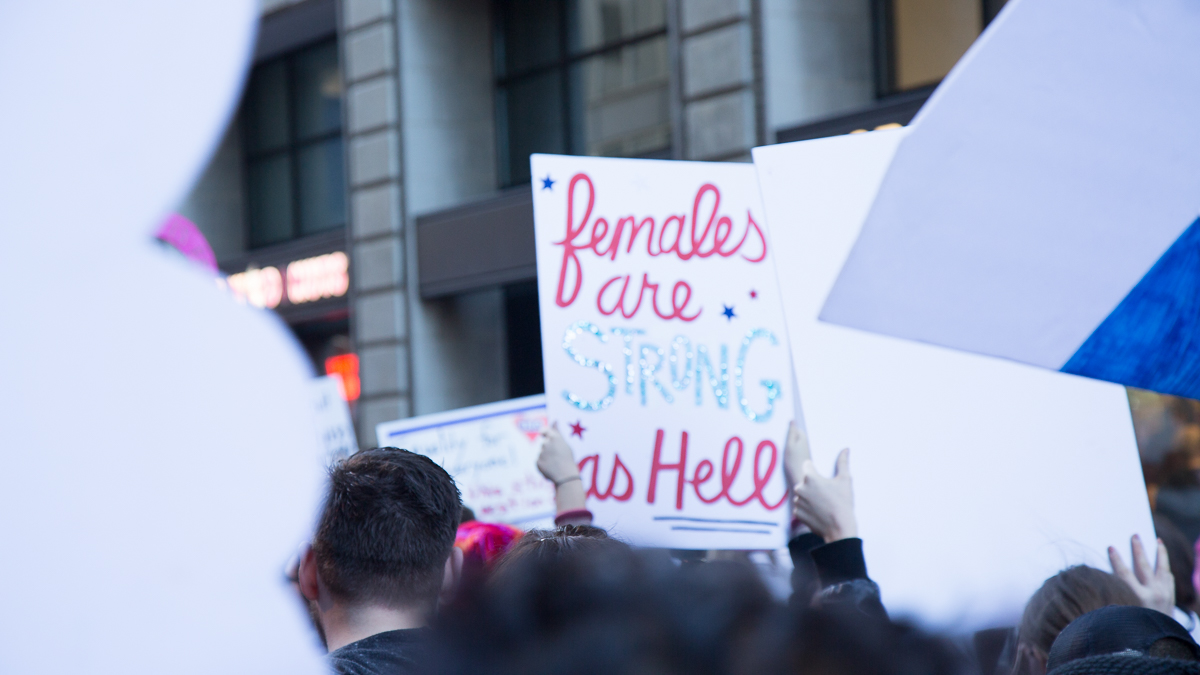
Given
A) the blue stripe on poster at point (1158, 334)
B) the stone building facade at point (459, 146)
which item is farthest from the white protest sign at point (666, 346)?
the stone building facade at point (459, 146)

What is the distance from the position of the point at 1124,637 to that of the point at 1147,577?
3.06 ft

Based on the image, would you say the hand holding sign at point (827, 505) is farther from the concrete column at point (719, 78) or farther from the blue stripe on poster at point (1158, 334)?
the concrete column at point (719, 78)

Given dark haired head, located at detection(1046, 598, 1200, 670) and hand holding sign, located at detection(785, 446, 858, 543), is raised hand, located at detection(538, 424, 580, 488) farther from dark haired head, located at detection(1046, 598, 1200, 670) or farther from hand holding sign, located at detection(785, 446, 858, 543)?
dark haired head, located at detection(1046, 598, 1200, 670)

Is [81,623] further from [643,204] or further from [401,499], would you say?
[643,204]

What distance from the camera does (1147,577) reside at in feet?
9.45

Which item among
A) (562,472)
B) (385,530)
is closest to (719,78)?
(562,472)

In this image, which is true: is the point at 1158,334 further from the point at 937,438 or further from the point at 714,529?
the point at 714,529

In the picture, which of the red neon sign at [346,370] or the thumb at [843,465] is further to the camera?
the red neon sign at [346,370]

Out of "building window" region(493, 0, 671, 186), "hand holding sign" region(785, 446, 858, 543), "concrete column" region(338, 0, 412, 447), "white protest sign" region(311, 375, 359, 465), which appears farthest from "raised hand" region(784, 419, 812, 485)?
"concrete column" region(338, 0, 412, 447)

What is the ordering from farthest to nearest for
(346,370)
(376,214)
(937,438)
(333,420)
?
(346,370) < (376,214) < (333,420) < (937,438)

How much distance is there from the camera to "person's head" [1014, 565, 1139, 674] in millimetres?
2621

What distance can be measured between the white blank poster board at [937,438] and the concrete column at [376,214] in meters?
8.99

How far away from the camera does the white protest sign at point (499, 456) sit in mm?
6203

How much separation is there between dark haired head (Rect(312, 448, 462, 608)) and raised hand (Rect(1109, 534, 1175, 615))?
157 centimetres
